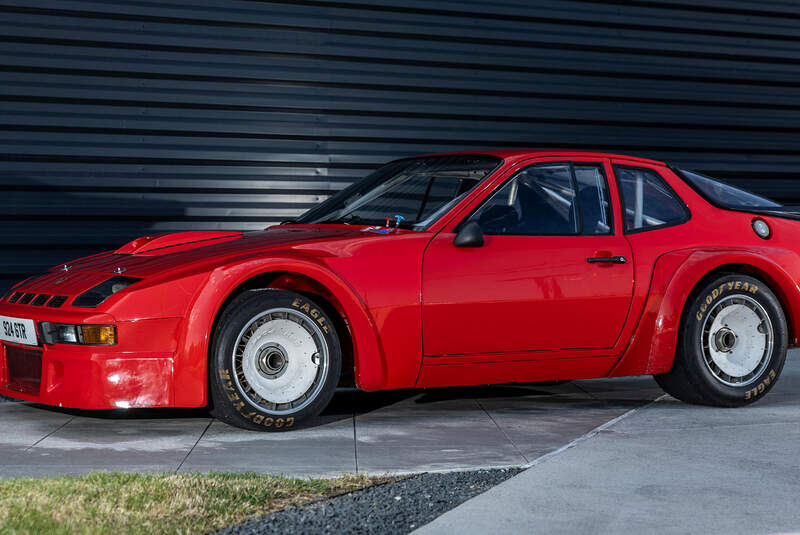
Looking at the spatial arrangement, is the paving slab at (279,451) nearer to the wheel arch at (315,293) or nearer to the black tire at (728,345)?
the wheel arch at (315,293)

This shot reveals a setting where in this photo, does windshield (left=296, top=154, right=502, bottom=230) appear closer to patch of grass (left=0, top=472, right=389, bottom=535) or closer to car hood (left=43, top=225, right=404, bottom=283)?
car hood (left=43, top=225, right=404, bottom=283)

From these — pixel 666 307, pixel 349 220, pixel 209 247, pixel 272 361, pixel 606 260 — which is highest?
pixel 349 220

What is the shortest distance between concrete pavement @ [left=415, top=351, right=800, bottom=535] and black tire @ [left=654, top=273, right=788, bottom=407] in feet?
1.28

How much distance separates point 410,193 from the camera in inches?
237

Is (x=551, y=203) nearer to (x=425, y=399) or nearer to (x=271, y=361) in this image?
(x=425, y=399)

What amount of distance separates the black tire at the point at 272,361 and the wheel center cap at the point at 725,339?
2240mm

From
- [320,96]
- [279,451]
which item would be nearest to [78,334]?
Result: [279,451]

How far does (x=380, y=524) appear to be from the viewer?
12.3 feet

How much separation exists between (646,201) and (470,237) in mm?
1297

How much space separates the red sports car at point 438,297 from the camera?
511cm

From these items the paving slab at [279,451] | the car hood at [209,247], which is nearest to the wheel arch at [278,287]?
the car hood at [209,247]

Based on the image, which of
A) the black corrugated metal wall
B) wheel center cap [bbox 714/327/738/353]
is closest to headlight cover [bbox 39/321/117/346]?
the black corrugated metal wall

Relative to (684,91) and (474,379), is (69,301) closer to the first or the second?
(474,379)

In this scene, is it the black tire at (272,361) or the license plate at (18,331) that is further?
the license plate at (18,331)
